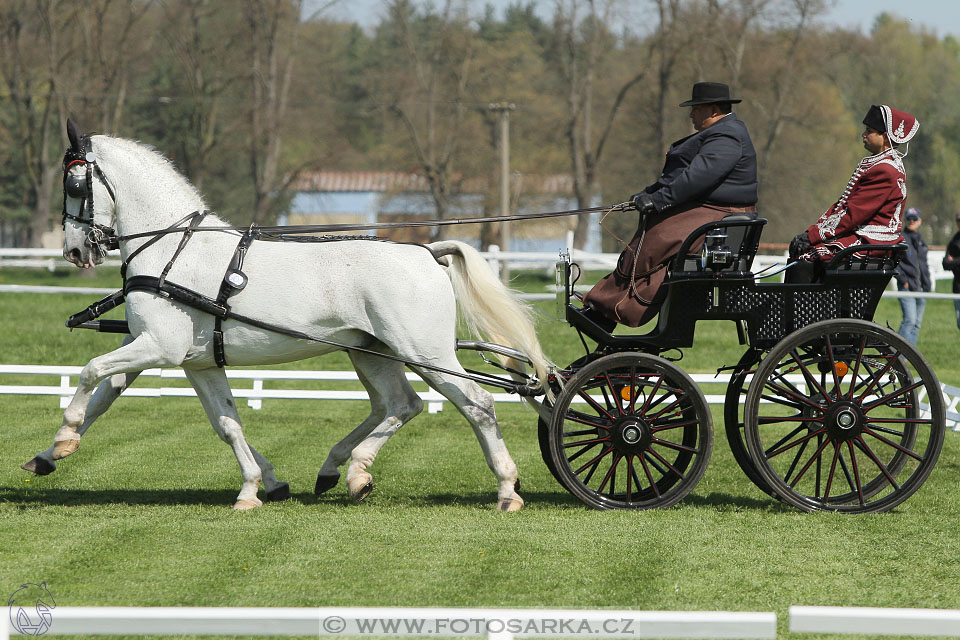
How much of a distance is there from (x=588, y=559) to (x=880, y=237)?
244 cm

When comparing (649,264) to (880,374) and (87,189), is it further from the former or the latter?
(87,189)

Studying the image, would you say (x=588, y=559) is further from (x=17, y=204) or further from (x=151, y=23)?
(x=17, y=204)

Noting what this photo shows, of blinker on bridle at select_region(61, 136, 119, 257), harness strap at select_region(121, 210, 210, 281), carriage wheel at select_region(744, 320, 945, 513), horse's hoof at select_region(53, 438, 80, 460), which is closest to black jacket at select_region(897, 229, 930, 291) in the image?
carriage wheel at select_region(744, 320, 945, 513)

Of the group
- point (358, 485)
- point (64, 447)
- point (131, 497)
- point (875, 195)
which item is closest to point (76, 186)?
point (64, 447)

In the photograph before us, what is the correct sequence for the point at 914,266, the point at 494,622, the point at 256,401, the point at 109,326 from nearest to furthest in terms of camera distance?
1. the point at 494,622
2. the point at 109,326
3. the point at 256,401
4. the point at 914,266

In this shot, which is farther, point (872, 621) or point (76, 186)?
point (76, 186)

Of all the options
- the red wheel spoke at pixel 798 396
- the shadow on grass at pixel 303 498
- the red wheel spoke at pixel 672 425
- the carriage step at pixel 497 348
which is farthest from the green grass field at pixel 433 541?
the carriage step at pixel 497 348

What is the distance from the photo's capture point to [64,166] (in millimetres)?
6410

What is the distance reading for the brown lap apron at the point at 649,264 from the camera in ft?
20.3

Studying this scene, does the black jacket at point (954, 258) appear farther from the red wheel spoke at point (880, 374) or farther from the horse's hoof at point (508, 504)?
the horse's hoof at point (508, 504)

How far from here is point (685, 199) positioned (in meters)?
6.09

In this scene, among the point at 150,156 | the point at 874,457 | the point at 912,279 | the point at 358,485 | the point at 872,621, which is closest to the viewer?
the point at 872,621

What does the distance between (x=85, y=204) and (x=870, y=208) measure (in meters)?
4.26

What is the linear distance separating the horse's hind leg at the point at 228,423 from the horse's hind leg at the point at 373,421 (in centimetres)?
52
